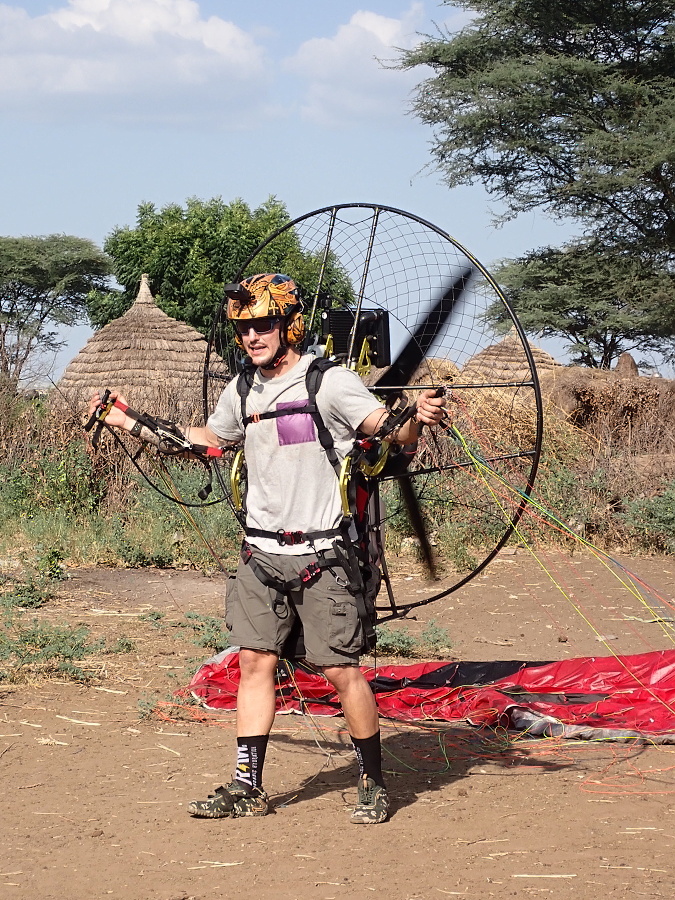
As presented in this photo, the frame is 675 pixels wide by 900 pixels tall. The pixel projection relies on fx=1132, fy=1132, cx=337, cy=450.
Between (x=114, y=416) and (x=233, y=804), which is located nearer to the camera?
(x=233, y=804)

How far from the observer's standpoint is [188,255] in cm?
3484

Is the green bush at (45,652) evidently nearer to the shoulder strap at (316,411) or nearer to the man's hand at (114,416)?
the man's hand at (114,416)

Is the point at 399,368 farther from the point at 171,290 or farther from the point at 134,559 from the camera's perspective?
the point at 171,290

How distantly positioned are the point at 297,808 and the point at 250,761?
0.31 metres

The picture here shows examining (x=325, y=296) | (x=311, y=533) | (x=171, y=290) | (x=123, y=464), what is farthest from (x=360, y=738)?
(x=171, y=290)

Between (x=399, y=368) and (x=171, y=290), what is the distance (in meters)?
29.9

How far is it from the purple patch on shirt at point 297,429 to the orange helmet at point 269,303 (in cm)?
32

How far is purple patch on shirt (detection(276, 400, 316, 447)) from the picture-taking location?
4.50 metres

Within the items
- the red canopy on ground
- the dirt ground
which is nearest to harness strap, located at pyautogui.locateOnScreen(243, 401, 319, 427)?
the dirt ground

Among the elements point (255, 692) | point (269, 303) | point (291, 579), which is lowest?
point (255, 692)

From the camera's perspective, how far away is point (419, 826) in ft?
14.6

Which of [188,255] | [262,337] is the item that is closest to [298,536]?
[262,337]

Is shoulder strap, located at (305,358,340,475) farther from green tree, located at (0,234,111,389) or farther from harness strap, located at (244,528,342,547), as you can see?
green tree, located at (0,234,111,389)

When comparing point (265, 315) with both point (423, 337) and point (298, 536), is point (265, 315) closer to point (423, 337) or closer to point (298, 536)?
point (298, 536)
